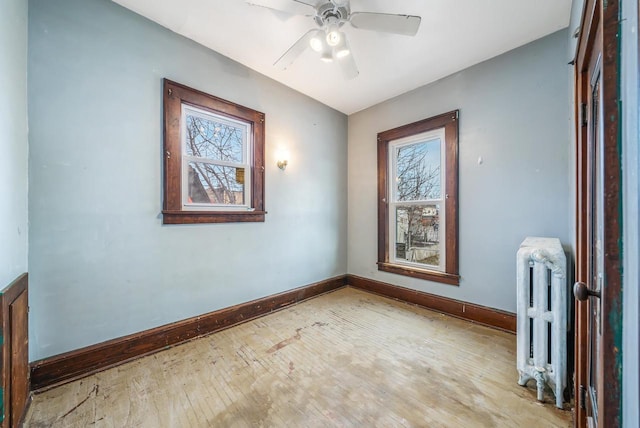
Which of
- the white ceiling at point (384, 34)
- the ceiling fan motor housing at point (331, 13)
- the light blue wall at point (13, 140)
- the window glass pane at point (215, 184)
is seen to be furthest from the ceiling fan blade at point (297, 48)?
the light blue wall at point (13, 140)

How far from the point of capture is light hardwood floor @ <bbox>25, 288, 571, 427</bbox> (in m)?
1.45

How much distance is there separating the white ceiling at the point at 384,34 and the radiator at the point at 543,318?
6.20 feet

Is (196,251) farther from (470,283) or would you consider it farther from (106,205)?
(470,283)

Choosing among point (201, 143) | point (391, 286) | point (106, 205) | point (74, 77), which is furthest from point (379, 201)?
point (74, 77)

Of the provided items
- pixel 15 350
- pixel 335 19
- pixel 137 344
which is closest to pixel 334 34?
pixel 335 19

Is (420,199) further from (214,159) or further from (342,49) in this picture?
(214,159)

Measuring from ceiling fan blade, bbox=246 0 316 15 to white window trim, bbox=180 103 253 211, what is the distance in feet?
3.72

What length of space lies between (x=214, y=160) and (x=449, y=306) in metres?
3.05

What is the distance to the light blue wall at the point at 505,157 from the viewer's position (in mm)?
2213

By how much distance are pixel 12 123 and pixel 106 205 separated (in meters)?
0.70

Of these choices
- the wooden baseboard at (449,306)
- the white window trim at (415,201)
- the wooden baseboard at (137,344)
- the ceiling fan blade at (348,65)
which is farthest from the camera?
the white window trim at (415,201)

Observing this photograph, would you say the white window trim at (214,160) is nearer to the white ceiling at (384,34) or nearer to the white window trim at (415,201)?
the white ceiling at (384,34)

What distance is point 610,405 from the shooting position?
0.53 meters

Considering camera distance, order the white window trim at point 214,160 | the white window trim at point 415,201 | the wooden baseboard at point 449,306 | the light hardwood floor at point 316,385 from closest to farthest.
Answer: the light hardwood floor at point 316,385, the white window trim at point 214,160, the wooden baseboard at point 449,306, the white window trim at point 415,201
